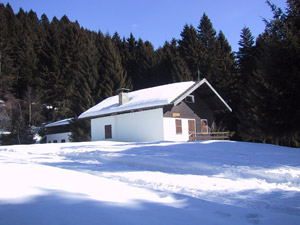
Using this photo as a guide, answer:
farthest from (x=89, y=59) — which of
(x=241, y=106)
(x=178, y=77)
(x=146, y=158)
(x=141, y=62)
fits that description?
(x=146, y=158)

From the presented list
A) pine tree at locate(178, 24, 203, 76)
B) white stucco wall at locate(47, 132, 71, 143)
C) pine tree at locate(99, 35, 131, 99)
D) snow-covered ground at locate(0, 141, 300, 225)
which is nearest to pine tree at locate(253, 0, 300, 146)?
snow-covered ground at locate(0, 141, 300, 225)

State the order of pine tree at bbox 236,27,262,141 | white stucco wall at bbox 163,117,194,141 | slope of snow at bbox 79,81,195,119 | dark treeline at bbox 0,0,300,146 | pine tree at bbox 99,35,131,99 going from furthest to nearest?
pine tree at bbox 99,35,131,99 → dark treeline at bbox 0,0,300,146 → pine tree at bbox 236,27,262,141 → white stucco wall at bbox 163,117,194,141 → slope of snow at bbox 79,81,195,119

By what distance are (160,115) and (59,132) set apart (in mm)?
20680

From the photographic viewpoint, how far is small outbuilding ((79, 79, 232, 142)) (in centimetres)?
1955

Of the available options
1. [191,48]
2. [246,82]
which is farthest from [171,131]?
[191,48]

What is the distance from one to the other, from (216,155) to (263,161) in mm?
1734

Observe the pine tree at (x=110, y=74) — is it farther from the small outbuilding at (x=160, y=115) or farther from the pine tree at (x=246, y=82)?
the pine tree at (x=246, y=82)

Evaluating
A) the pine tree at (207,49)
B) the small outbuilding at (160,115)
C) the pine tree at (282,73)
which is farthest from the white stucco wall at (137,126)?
the pine tree at (207,49)

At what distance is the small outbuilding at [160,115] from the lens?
64.1 ft

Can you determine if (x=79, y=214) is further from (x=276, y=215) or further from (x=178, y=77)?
(x=178, y=77)

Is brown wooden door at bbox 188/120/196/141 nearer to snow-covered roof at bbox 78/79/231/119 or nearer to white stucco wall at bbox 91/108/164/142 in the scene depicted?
snow-covered roof at bbox 78/79/231/119

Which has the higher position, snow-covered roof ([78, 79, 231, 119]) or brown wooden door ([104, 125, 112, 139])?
snow-covered roof ([78, 79, 231, 119])

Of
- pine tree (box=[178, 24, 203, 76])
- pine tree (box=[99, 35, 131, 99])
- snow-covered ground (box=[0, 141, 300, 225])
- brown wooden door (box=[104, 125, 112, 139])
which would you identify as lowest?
snow-covered ground (box=[0, 141, 300, 225])

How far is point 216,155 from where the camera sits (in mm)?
9648
